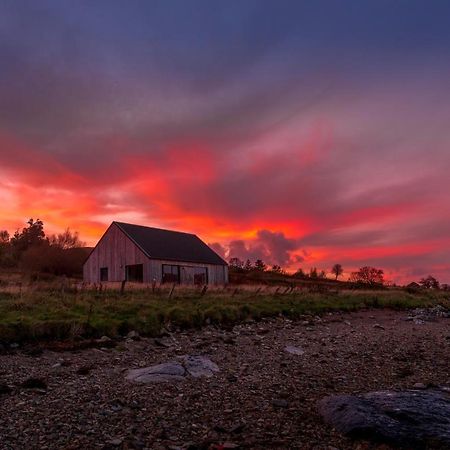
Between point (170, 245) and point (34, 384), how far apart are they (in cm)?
3975

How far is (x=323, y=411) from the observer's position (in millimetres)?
8789

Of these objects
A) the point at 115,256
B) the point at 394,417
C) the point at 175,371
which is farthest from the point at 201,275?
the point at 394,417

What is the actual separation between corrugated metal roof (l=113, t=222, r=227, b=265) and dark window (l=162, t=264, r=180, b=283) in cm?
82

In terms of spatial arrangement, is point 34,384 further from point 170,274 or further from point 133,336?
point 170,274

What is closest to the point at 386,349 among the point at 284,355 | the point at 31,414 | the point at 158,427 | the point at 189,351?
the point at 284,355

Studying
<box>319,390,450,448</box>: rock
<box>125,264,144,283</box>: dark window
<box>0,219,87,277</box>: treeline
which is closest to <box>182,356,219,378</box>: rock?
<box>319,390,450,448</box>: rock

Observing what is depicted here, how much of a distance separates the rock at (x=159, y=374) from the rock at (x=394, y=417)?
139 inches

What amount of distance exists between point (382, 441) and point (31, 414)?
587 cm

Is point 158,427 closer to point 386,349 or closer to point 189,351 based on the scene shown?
point 189,351

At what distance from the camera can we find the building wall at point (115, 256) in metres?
45.6

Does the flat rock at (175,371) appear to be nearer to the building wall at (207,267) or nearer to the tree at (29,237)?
the building wall at (207,267)

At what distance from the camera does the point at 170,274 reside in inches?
1838

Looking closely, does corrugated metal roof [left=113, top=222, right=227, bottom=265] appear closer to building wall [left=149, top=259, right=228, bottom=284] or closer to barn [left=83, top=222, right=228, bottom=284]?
barn [left=83, top=222, right=228, bottom=284]

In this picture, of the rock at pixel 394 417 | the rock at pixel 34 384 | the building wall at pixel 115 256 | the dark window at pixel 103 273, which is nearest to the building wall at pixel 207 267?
the building wall at pixel 115 256
